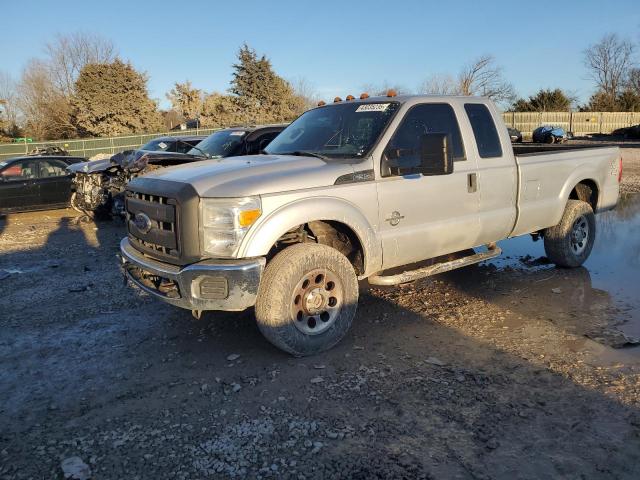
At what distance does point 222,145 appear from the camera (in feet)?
30.7

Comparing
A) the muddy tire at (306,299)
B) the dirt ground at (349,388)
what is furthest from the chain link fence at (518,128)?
the muddy tire at (306,299)

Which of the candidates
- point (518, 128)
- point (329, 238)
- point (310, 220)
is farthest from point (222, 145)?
point (518, 128)

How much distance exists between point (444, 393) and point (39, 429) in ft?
8.79

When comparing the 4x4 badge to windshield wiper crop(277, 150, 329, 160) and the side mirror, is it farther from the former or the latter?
windshield wiper crop(277, 150, 329, 160)

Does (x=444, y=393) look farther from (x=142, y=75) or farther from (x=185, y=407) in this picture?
(x=142, y=75)

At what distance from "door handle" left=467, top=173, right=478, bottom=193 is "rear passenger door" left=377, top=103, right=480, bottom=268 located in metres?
0.02

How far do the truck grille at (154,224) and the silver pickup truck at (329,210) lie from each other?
0.02 metres

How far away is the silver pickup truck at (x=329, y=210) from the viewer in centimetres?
386

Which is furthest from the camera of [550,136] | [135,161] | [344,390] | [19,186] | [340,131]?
[550,136]

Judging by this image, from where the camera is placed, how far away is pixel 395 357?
4.27 metres

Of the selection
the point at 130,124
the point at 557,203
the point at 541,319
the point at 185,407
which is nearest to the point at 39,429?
the point at 185,407

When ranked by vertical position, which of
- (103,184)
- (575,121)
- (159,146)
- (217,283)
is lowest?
(217,283)

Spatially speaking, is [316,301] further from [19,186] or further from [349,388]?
[19,186]

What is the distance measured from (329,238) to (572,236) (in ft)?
12.2
